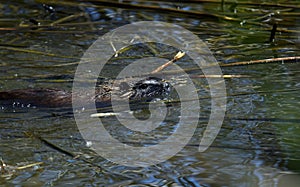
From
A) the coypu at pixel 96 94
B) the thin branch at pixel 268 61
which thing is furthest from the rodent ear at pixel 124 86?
the thin branch at pixel 268 61

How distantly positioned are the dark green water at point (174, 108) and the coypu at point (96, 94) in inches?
2.9

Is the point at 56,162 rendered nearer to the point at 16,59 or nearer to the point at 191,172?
the point at 191,172

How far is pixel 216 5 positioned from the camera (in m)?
7.77

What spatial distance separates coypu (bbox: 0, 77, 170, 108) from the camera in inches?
191

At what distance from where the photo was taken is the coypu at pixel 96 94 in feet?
16.0

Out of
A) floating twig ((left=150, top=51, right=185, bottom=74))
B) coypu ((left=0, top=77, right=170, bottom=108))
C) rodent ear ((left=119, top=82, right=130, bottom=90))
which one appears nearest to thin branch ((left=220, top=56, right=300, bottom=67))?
floating twig ((left=150, top=51, right=185, bottom=74))

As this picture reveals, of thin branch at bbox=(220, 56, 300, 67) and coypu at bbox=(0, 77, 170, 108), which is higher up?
thin branch at bbox=(220, 56, 300, 67)

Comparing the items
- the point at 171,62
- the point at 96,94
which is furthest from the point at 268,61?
the point at 96,94

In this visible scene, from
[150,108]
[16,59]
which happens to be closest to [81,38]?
[16,59]

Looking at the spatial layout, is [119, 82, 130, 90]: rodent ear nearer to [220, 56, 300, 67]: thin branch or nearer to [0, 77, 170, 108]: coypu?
[0, 77, 170, 108]: coypu

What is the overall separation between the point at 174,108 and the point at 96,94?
0.61m

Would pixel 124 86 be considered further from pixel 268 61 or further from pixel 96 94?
pixel 268 61

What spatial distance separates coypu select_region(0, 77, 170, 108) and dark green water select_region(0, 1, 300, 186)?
7 centimetres

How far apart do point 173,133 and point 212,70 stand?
145 centimetres
